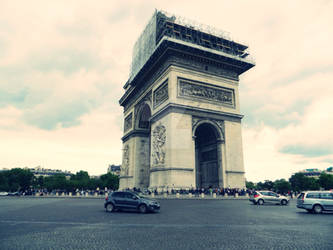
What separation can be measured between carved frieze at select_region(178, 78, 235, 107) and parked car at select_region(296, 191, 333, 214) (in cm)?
1890

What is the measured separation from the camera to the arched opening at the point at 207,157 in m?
32.7

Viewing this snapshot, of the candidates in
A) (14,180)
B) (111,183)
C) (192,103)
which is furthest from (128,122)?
(14,180)

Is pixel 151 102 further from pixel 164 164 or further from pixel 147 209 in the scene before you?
pixel 147 209

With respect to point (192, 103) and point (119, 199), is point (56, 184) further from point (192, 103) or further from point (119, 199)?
point (119, 199)

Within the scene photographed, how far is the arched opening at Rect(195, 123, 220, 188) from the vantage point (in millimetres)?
32656

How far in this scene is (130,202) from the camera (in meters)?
14.7

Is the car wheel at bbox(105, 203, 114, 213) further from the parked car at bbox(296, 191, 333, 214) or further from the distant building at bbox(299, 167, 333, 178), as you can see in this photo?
the distant building at bbox(299, 167, 333, 178)

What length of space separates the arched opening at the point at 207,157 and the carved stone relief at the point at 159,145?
222 inches

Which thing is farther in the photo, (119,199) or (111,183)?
(111,183)

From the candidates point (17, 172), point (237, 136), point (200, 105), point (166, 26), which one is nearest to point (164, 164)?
point (200, 105)

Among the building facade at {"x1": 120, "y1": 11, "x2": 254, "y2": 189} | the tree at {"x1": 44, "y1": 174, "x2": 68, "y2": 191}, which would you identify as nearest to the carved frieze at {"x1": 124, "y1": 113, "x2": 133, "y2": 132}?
the building facade at {"x1": 120, "y1": 11, "x2": 254, "y2": 189}


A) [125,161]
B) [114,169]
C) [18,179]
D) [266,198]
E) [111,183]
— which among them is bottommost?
[266,198]

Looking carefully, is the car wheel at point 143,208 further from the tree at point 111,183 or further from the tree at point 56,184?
the tree at point 56,184

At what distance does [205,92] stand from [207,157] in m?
8.94
